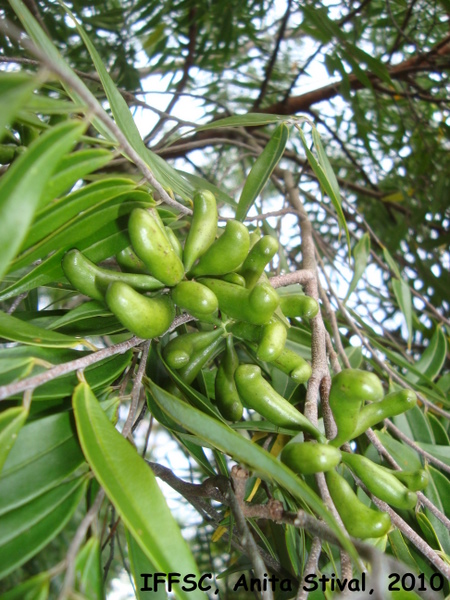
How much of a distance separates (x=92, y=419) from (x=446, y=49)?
1.69 meters

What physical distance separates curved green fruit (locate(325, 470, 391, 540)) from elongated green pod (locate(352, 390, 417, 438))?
0.06 m

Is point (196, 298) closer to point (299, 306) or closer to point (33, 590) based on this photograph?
point (299, 306)

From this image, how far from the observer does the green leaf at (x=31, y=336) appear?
1.87 feet

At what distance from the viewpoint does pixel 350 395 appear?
0.55 m

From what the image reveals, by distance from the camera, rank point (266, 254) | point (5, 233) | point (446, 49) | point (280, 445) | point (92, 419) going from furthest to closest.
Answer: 1. point (446, 49)
2. point (280, 445)
3. point (266, 254)
4. point (92, 419)
5. point (5, 233)

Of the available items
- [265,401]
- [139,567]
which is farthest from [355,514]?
[139,567]

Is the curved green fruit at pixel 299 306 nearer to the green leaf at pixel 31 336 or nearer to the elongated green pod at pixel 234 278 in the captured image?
the elongated green pod at pixel 234 278

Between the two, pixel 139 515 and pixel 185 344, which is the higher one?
pixel 185 344

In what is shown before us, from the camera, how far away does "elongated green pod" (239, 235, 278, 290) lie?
2.11 feet

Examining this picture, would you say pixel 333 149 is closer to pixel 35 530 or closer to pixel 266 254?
pixel 266 254

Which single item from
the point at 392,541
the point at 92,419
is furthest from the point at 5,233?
the point at 392,541

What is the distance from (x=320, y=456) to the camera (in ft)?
1.72

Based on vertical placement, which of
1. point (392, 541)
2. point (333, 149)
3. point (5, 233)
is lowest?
point (392, 541)

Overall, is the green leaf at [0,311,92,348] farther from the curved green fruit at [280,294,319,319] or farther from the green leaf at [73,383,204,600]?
the curved green fruit at [280,294,319,319]
